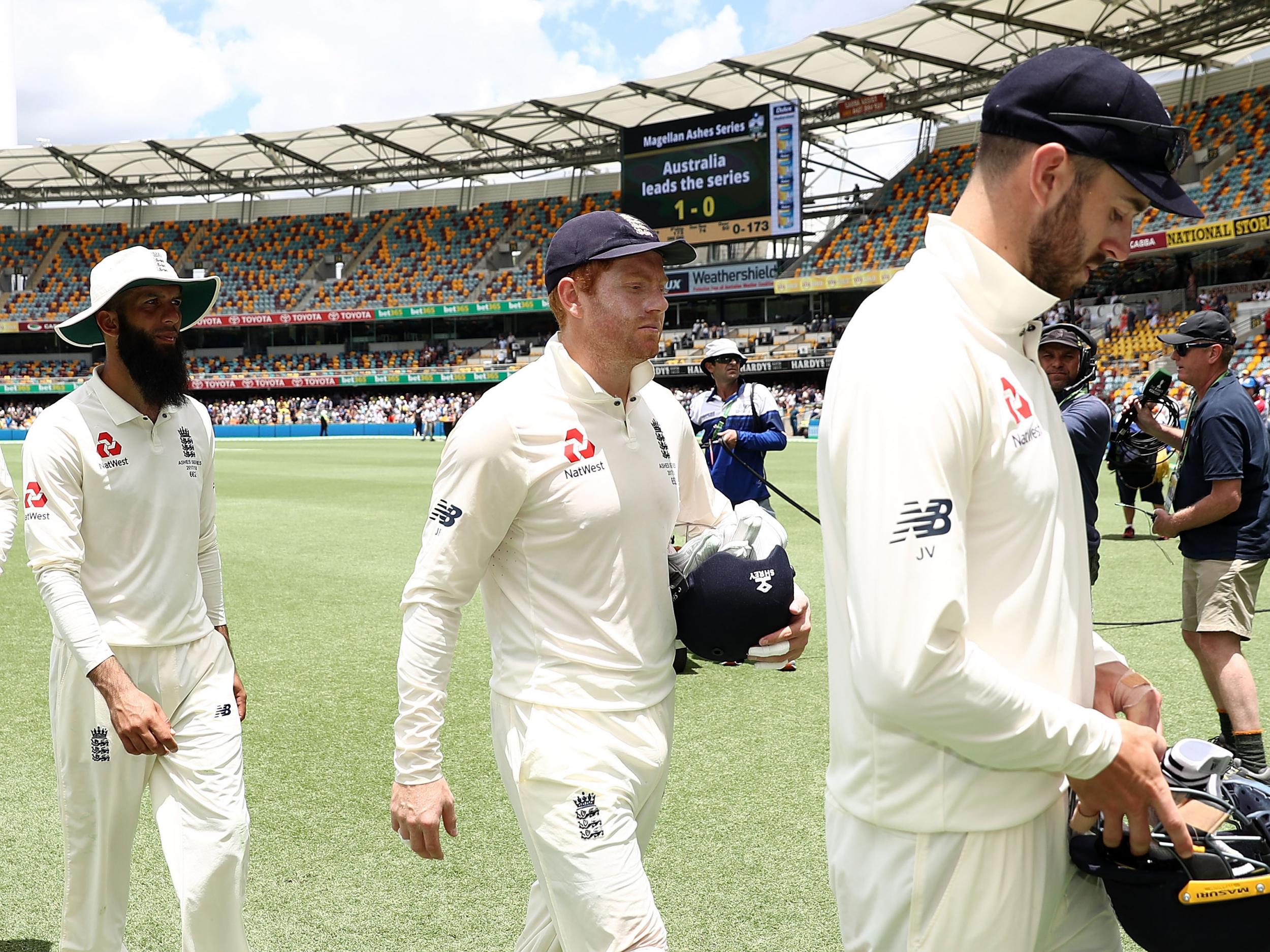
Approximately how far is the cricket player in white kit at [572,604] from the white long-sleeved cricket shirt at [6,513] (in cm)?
232

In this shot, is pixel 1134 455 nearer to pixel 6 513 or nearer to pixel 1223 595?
pixel 1223 595

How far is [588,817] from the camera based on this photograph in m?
2.51

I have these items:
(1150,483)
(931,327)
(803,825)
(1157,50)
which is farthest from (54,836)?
(1157,50)

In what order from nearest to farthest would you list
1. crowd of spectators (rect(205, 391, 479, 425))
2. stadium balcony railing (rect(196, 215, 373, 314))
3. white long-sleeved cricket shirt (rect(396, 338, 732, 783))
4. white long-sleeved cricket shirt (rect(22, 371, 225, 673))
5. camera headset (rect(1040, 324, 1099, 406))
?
white long-sleeved cricket shirt (rect(396, 338, 732, 783)) < white long-sleeved cricket shirt (rect(22, 371, 225, 673)) < camera headset (rect(1040, 324, 1099, 406)) < crowd of spectators (rect(205, 391, 479, 425)) < stadium balcony railing (rect(196, 215, 373, 314))

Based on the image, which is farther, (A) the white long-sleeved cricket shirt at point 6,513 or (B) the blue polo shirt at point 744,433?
(B) the blue polo shirt at point 744,433

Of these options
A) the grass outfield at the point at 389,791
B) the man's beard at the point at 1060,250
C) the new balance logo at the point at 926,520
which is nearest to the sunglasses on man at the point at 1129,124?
the man's beard at the point at 1060,250

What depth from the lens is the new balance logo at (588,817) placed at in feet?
8.22

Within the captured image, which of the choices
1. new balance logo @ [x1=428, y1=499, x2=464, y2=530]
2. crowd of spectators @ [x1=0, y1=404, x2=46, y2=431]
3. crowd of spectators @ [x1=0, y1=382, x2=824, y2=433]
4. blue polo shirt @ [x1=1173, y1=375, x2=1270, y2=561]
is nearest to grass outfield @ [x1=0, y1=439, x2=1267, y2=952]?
blue polo shirt @ [x1=1173, y1=375, x2=1270, y2=561]

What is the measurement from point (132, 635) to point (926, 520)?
2.69 m

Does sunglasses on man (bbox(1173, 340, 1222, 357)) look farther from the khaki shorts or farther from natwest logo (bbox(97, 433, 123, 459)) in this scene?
natwest logo (bbox(97, 433, 123, 459))

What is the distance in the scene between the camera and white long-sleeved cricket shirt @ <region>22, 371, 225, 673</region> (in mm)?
3199

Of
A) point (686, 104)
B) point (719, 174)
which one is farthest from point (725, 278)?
point (686, 104)

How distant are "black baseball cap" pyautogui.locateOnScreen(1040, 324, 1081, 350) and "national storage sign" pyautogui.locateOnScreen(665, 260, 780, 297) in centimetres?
4434

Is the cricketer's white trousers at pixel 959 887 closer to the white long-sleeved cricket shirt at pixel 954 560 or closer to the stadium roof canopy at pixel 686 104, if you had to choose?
the white long-sleeved cricket shirt at pixel 954 560
